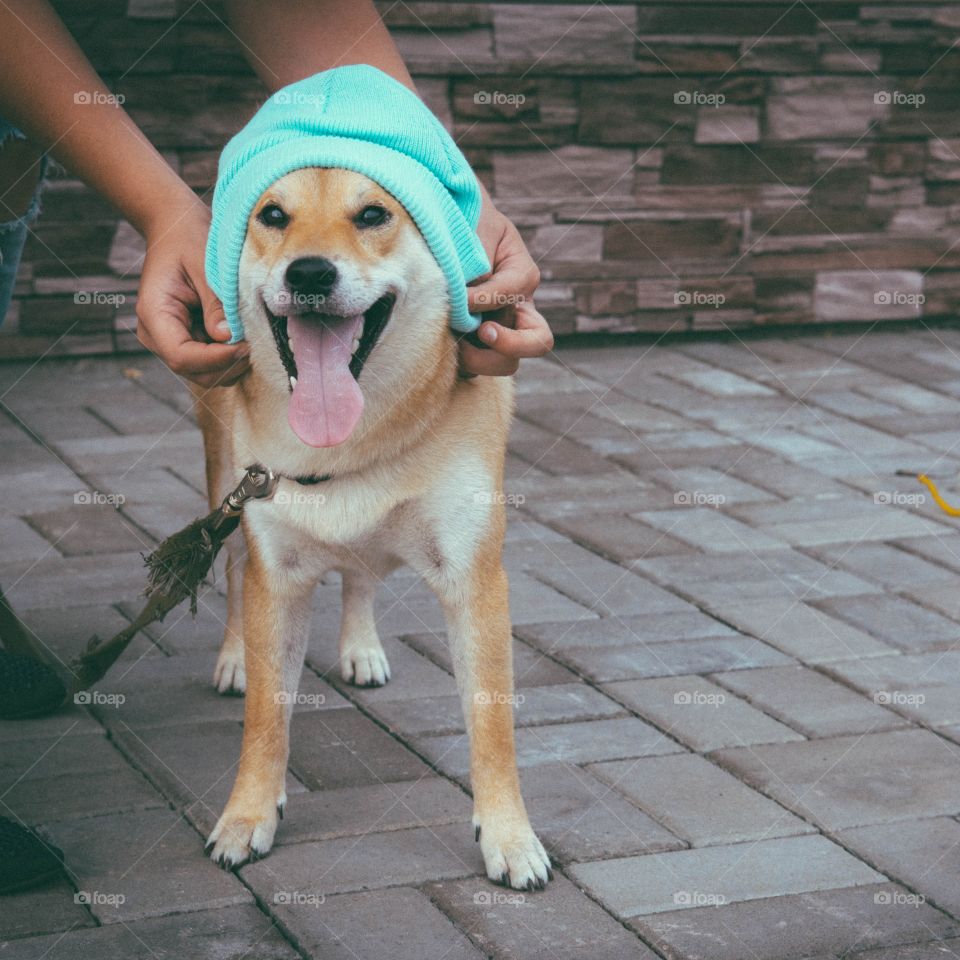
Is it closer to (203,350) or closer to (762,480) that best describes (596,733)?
(203,350)

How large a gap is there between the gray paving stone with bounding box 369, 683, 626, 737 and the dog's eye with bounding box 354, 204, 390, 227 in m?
1.21

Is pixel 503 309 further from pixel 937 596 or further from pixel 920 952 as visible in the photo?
pixel 937 596

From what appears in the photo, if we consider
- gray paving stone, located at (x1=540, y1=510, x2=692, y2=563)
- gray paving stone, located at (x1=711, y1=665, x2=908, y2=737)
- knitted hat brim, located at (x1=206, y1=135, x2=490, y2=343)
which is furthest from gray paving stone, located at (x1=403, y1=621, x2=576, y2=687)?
knitted hat brim, located at (x1=206, y1=135, x2=490, y2=343)

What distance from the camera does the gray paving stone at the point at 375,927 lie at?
7.58 feet

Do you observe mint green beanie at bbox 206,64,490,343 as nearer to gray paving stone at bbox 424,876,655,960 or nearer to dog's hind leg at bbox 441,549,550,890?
dog's hind leg at bbox 441,549,550,890

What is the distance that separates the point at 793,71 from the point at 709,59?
0.39 meters

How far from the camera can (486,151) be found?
20.1 ft

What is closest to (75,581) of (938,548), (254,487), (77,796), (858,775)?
(77,796)

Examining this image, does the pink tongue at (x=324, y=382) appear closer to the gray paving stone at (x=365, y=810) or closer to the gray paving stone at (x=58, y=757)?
the gray paving stone at (x=365, y=810)

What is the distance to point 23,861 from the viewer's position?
2.48m

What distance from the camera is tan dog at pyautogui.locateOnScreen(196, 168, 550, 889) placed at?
2361 mm

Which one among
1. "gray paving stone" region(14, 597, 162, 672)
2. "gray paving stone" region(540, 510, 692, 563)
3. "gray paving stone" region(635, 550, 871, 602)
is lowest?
"gray paving stone" region(540, 510, 692, 563)

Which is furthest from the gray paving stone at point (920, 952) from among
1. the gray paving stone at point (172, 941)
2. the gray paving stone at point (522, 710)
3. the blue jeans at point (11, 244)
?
the blue jeans at point (11, 244)

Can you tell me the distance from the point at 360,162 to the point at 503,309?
390 millimetres
